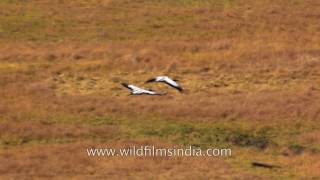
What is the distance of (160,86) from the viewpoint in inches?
1417

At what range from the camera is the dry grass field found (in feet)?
88.0

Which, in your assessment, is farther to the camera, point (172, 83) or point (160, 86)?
point (172, 83)

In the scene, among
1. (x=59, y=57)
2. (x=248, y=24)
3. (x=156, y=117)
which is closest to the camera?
(x=156, y=117)

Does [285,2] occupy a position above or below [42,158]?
above

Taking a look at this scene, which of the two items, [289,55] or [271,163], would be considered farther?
[289,55]

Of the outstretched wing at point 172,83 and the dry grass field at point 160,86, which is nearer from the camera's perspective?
the dry grass field at point 160,86

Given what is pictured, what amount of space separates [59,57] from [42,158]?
1408 cm

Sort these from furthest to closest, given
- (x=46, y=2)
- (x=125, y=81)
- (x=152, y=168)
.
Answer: (x=46, y=2) → (x=125, y=81) → (x=152, y=168)

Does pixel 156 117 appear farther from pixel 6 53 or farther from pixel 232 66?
pixel 6 53

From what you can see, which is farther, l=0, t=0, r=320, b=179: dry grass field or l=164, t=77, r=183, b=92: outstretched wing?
l=164, t=77, r=183, b=92: outstretched wing

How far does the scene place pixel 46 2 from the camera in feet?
161

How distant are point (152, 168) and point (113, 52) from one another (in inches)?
614

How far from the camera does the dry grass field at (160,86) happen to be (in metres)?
26.8

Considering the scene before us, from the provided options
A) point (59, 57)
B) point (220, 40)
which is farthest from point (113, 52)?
point (220, 40)
